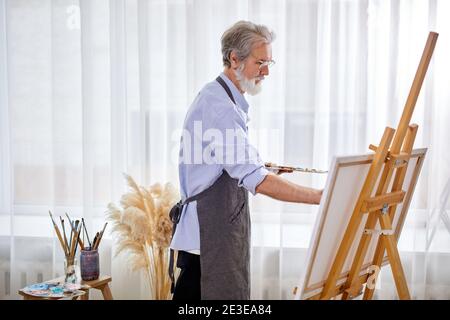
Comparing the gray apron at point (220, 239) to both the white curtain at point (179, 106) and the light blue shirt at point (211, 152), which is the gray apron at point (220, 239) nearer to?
the light blue shirt at point (211, 152)

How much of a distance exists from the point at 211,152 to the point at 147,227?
3.16 ft

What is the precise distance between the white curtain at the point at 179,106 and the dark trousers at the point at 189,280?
38.5 inches

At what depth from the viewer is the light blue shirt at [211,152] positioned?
1.90 meters

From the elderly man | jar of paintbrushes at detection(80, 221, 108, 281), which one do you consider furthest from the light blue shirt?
jar of paintbrushes at detection(80, 221, 108, 281)

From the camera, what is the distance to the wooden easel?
70.5 inches

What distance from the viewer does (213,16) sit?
9.98 ft

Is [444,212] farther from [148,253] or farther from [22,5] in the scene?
[22,5]

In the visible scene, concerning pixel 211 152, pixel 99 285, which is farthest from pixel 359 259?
pixel 99 285

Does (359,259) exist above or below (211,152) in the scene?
below

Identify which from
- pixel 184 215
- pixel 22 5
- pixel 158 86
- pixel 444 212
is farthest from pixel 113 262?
pixel 444 212

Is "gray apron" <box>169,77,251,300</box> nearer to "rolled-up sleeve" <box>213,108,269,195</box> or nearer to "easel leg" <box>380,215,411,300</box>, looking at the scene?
"rolled-up sleeve" <box>213,108,269,195</box>

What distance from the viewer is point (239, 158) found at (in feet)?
6.21

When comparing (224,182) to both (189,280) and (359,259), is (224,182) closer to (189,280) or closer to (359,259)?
(189,280)

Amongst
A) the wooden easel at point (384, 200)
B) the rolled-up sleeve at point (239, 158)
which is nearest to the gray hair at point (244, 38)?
the rolled-up sleeve at point (239, 158)
